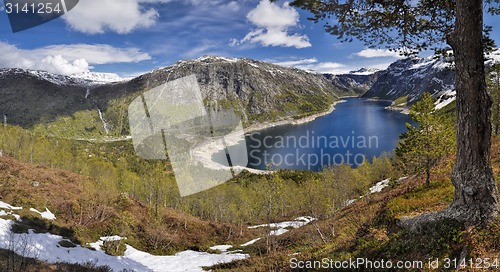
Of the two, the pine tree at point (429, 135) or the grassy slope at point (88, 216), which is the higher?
the pine tree at point (429, 135)

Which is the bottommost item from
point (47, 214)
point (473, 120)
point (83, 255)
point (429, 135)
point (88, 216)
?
point (88, 216)

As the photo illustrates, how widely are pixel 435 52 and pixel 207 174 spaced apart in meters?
122

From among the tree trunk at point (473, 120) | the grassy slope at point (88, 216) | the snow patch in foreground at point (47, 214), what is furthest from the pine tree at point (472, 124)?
the snow patch in foreground at point (47, 214)

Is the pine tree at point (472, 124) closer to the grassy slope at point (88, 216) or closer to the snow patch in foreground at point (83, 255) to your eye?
the snow patch in foreground at point (83, 255)

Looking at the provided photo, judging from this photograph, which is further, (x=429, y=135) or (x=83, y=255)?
(x=429, y=135)

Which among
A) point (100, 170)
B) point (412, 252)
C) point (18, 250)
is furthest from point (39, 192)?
point (100, 170)

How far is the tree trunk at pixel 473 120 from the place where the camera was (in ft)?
24.4

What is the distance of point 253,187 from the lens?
4129 inches

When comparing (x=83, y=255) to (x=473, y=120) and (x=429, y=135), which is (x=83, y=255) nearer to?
(x=473, y=120)

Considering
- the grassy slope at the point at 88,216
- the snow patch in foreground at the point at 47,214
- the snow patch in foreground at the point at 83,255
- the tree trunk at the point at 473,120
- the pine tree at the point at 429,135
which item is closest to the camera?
the tree trunk at the point at 473,120

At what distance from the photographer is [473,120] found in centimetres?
753

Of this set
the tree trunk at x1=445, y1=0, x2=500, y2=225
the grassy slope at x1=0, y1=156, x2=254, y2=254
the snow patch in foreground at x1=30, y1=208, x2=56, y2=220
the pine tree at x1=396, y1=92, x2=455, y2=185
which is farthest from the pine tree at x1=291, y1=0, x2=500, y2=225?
the snow patch in foreground at x1=30, y1=208, x2=56, y2=220

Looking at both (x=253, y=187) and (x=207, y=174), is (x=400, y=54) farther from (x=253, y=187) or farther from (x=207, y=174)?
(x=207, y=174)

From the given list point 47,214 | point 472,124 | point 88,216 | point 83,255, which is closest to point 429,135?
point 472,124
